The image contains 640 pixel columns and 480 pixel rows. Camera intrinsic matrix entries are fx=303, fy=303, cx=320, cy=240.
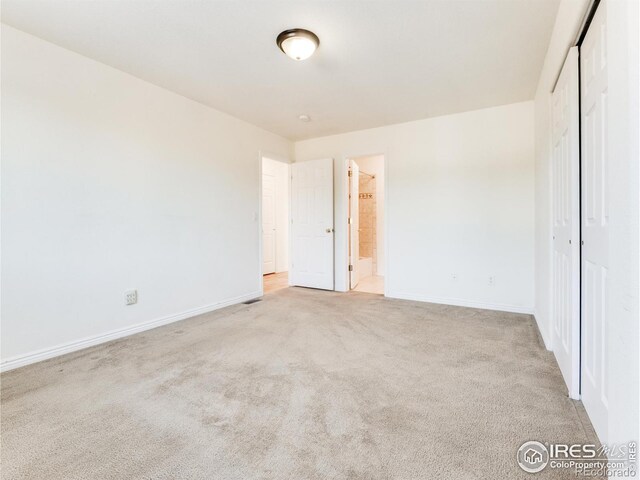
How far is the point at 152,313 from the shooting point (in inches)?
119

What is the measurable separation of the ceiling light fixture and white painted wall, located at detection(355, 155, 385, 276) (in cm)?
374

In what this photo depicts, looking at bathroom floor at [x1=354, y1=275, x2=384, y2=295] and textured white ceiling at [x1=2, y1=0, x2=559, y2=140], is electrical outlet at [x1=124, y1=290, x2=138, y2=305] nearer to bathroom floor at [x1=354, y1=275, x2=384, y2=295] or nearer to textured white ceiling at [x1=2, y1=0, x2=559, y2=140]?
textured white ceiling at [x1=2, y1=0, x2=559, y2=140]

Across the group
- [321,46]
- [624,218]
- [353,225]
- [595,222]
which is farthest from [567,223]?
[353,225]

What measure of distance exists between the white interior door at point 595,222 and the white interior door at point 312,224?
330 centimetres

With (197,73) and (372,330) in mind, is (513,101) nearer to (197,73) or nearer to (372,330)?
(372,330)

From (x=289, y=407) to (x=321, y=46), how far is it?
8.37ft

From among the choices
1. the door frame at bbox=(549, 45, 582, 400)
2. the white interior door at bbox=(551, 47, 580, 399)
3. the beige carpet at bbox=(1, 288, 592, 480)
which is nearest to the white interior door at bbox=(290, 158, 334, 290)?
the beige carpet at bbox=(1, 288, 592, 480)

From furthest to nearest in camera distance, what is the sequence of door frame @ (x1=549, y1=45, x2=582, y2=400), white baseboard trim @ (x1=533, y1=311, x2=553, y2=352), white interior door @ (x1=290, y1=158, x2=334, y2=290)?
1. white interior door @ (x1=290, y1=158, x2=334, y2=290)
2. white baseboard trim @ (x1=533, y1=311, x2=553, y2=352)
3. door frame @ (x1=549, y1=45, x2=582, y2=400)

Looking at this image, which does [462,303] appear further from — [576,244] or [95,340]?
[95,340]

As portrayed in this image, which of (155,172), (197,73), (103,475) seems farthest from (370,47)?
(103,475)

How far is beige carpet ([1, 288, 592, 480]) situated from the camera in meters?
1.28

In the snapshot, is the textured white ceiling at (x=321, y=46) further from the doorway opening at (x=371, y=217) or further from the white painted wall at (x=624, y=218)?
the doorway opening at (x=371, y=217)

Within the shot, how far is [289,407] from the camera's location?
168 centimetres

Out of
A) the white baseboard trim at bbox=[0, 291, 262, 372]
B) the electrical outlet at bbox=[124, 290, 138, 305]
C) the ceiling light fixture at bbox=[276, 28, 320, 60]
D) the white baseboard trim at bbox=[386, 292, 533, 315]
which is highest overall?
the ceiling light fixture at bbox=[276, 28, 320, 60]
